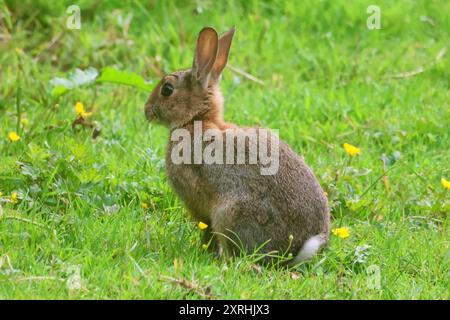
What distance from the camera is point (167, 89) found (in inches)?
223

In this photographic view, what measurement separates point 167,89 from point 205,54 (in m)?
0.30

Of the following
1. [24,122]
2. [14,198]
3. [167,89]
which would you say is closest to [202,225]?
[167,89]

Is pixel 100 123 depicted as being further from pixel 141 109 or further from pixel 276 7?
pixel 276 7

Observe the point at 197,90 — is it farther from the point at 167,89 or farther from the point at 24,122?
the point at 24,122

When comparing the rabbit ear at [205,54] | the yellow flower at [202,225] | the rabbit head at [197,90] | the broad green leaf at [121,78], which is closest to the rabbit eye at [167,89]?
the rabbit head at [197,90]

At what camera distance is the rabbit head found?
5.57 metres

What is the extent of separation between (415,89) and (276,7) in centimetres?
187

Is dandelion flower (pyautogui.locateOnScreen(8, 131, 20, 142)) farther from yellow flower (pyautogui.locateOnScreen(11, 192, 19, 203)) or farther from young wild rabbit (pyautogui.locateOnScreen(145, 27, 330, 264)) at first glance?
young wild rabbit (pyautogui.locateOnScreen(145, 27, 330, 264))

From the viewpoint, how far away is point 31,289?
14.6ft

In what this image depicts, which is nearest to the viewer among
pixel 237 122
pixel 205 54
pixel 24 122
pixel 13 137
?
pixel 205 54

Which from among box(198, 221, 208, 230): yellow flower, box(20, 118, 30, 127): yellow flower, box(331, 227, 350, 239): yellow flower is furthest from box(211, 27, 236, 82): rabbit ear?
box(20, 118, 30, 127): yellow flower

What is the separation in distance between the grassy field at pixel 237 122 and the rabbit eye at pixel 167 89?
→ 1.89 feet
